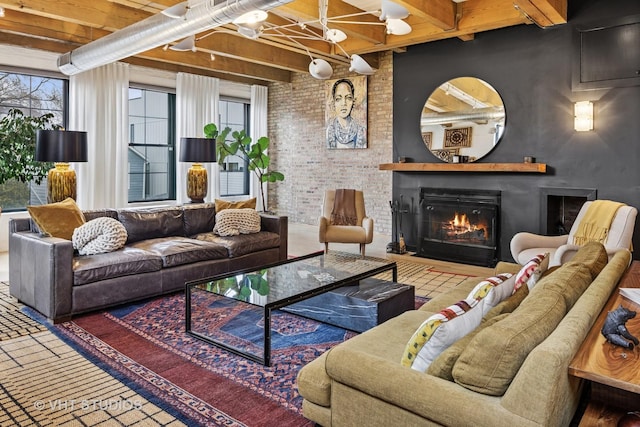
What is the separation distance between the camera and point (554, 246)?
459cm

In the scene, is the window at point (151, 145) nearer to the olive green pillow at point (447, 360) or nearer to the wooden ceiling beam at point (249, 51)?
the wooden ceiling beam at point (249, 51)

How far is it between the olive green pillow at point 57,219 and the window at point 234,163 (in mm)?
5158

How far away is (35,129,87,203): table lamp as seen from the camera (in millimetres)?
4555

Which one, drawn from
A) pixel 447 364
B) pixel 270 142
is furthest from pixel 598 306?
pixel 270 142

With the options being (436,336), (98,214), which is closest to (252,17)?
(98,214)

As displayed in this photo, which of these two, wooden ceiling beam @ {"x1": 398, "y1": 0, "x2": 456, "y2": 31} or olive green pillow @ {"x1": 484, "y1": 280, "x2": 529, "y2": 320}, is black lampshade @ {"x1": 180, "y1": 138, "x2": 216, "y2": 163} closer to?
wooden ceiling beam @ {"x1": 398, "y1": 0, "x2": 456, "y2": 31}

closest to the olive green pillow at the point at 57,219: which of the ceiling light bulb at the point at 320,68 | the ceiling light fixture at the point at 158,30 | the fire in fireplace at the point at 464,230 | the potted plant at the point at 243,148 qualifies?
the ceiling light fixture at the point at 158,30

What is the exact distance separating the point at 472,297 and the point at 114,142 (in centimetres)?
656

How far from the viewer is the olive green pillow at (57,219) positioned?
12.8 ft

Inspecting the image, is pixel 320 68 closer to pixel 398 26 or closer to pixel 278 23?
pixel 398 26

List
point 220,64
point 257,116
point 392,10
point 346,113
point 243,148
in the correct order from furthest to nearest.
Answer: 1. point 257,116
2. point 243,148
3. point 346,113
4. point 220,64
5. point 392,10

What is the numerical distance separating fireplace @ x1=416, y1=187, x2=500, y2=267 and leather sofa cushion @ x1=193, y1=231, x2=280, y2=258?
7.20 feet

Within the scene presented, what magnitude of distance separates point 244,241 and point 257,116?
497 cm

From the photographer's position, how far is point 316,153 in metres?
8.70
